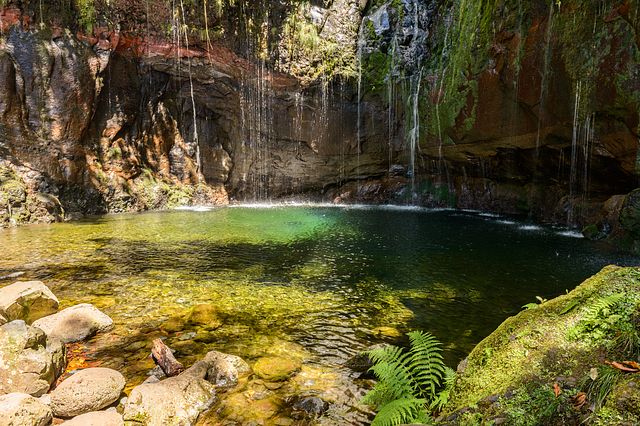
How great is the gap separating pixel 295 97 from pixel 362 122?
4824 millimetres

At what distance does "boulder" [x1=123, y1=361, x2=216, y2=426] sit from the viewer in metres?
3.67

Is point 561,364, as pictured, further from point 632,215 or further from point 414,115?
point 414,115

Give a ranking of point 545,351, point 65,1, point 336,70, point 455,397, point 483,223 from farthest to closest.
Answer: point 336,70 < point 65,1 < point 483,223 < point 455,397 < point 545,351

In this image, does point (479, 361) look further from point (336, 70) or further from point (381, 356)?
point (336, 70)

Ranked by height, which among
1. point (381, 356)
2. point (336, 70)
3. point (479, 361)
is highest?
point (336, 70)

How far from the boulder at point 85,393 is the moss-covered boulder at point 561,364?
11.0 feet

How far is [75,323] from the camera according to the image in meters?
5.55

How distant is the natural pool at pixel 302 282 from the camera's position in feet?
17.2

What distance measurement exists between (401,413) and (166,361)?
2.94 meters

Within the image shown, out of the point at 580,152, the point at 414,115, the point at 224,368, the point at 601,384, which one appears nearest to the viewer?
the point at 601,384

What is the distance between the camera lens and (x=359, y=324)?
602 cm

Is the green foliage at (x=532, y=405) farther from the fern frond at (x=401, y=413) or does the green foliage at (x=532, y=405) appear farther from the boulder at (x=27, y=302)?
the boulder at (x=27, y=302)

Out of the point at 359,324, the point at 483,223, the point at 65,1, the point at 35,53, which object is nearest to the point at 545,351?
the point at 359,324

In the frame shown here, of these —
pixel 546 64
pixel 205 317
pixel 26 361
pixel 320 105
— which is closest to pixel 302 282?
pixel 205 317
